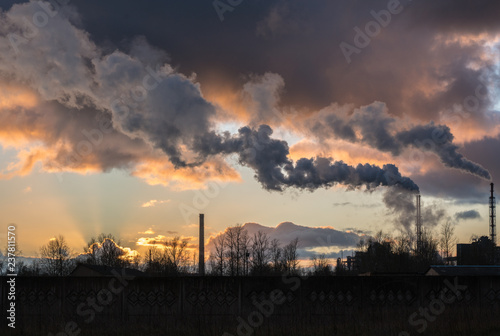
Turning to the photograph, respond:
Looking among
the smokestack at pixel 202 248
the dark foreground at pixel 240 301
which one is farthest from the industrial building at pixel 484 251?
the dark foreground at pixel 240 301

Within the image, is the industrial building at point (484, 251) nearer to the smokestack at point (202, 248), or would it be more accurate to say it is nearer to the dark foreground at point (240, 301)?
the smokestack at point (202, 248)

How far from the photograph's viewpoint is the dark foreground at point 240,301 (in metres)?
18.0

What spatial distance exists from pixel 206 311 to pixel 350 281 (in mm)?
5251

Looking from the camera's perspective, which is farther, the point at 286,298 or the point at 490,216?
the point at 490,216

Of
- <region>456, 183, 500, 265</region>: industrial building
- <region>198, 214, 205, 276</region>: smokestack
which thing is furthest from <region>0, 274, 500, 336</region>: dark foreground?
<region>456, 183, 500, 265</region>: industrial building

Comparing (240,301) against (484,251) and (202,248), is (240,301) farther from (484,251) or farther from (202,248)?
(484,251)

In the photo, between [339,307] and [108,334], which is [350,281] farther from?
[108,334]

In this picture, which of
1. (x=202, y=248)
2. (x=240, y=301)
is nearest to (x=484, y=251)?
(x=202, y=248)

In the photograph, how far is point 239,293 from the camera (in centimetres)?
1873

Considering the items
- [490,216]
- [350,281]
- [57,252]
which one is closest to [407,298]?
[350,281]

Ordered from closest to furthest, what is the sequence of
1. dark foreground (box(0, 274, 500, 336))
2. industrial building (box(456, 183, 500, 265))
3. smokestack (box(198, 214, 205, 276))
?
dark foreground (box(0, 274, 500, 336))
smokestack (box(198, 214, 205, 276))
industrial building (box(456, 183, 500, 265))

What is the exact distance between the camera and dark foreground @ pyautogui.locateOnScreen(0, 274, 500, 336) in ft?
59.0

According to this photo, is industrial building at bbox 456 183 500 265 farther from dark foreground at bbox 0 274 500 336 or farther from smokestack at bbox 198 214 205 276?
dark foreground at bbox 0 274 500 336

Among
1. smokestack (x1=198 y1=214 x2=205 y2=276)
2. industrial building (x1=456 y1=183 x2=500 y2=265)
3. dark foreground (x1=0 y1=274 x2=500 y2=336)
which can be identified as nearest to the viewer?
dark foreground (x1=0 y1=274 x2=500 y2=336)
